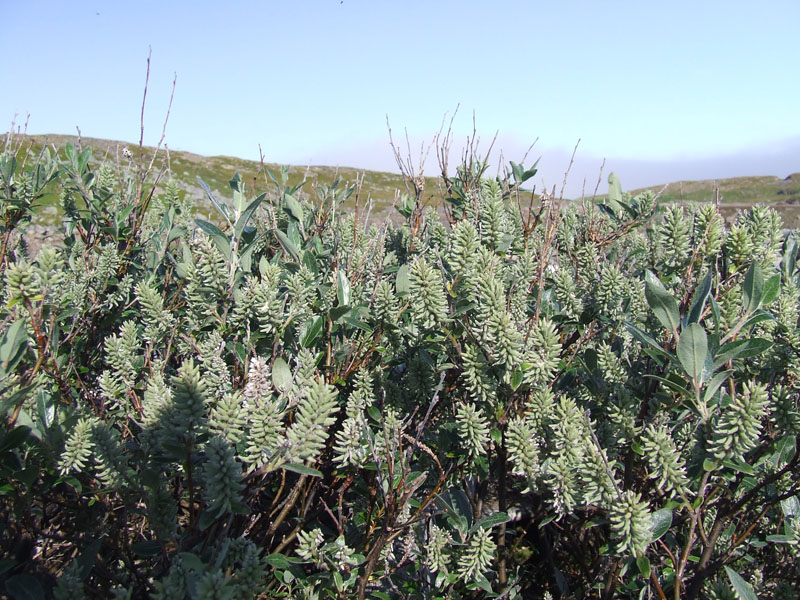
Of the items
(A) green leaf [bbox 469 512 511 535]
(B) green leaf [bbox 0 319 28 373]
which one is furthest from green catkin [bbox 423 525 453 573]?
(B) green leaf [bbox 0 319 28 373]

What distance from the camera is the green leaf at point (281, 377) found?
1976 millimetres

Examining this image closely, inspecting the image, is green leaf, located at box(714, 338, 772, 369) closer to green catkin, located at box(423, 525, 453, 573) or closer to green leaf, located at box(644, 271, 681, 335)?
green leaf, located at box(644, 271, 681, 335)

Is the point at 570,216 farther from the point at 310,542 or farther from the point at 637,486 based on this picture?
the point at 310,542

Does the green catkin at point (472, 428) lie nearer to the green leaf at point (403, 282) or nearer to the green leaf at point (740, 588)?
the green leaf at point (403, 282)

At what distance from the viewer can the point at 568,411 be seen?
1962mm

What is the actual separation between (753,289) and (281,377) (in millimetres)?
1735

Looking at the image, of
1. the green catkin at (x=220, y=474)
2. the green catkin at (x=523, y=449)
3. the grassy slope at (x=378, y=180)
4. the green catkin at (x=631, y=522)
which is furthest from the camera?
the grassy slope at (x=378, y=180)

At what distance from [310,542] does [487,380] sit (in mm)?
873

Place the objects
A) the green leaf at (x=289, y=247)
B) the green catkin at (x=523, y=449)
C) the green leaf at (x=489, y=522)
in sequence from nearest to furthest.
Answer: the green catkin at (x=523, y=449), the green leaf at (x=489, y=522), the green leaf at (x=289, y=247)

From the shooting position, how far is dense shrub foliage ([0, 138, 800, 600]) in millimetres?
1730

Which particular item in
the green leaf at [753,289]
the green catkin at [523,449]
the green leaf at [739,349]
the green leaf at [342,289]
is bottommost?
the green catkin at [523,449]

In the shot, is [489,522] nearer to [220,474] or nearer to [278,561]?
[278,561]

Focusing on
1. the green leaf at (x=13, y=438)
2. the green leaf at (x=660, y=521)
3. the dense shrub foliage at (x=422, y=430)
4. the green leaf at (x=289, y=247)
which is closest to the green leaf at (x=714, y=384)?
→ the dense shrub foliage at (x=422, y=430)

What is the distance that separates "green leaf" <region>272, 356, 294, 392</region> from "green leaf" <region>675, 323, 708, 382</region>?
Result: 52.9 inches
